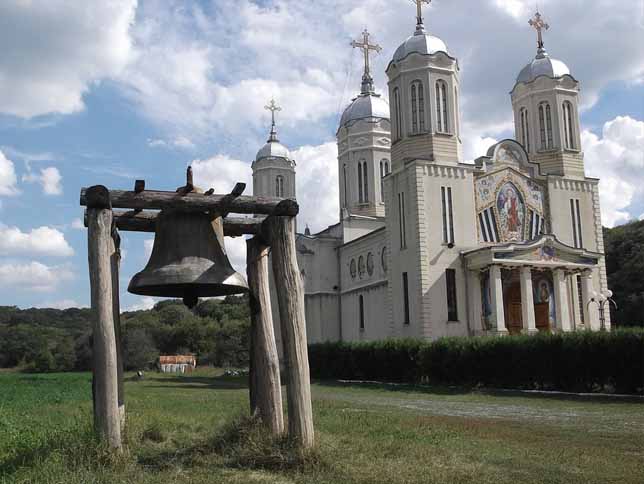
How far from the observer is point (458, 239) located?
3516 centimetres

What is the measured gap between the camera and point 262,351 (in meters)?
9.09

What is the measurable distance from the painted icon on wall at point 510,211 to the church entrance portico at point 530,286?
8.29ft

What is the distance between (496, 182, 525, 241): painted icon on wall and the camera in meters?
36.7

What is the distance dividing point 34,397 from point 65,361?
4565 centimetres

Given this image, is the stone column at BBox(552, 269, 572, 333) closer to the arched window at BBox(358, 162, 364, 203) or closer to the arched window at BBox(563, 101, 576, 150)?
the arched window at BBox(563, 101, 576, 150)

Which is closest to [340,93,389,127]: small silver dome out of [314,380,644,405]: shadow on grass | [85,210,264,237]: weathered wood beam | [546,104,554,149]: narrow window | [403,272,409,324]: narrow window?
[546,104,554,149]: narrow window

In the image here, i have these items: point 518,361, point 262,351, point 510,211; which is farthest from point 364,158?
point 262,351

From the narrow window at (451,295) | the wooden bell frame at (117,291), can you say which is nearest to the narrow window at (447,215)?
the narrow window at (451,295)

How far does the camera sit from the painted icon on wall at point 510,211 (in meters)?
36.7

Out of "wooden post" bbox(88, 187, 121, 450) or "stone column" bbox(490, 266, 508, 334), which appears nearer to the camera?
"wooden post" bbox(88, 187, 121, 450)

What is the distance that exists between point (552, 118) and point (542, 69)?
2.90 meters

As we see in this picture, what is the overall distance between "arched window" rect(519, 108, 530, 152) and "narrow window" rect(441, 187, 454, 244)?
26.6 feet

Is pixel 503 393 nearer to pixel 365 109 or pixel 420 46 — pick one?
pixel 420 46

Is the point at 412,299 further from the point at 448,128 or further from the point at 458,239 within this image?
the point at 448,128
